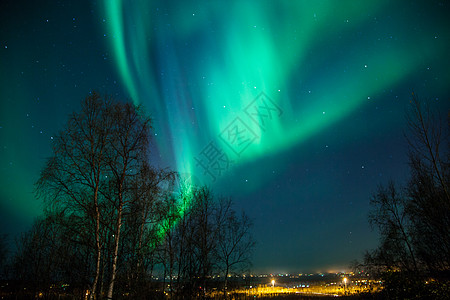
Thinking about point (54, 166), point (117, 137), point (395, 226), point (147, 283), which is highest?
point (117, 137)

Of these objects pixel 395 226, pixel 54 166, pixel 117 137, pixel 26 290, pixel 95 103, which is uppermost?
pixel 95 103

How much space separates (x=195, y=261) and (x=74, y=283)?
39.1 ft

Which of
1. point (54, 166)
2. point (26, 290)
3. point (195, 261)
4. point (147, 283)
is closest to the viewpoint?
point (54, 166)

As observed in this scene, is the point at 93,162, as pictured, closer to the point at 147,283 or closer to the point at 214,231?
the point at 147,283

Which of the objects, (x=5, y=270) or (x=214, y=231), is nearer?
(x=214, y=231)

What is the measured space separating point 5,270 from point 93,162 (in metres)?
38.0

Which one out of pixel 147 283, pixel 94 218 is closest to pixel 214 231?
pixel 147 283

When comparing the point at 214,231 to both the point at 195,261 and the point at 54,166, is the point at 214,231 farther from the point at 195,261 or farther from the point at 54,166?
the point at 54,166

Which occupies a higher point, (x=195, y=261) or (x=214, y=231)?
(x=214, y=231)

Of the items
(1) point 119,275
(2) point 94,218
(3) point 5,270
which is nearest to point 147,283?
(1) point 119,275

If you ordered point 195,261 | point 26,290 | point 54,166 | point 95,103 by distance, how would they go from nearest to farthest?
point 54,166, point 95,103, point 195,261, point 26,290

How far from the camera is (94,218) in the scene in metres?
11.9

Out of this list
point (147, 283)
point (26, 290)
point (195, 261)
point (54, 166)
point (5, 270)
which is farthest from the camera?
point (5, 270)

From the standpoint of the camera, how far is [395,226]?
80.5 ft
